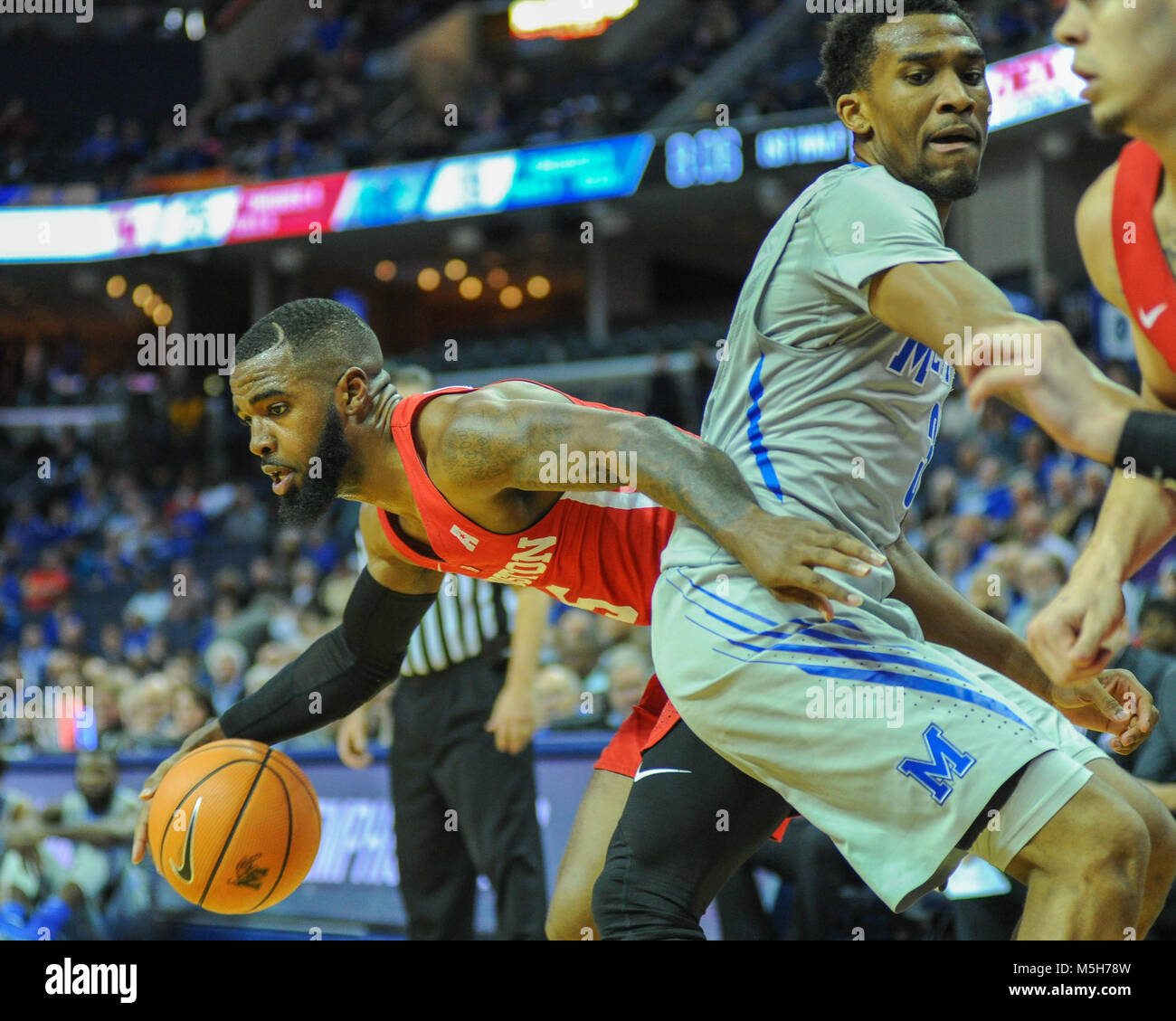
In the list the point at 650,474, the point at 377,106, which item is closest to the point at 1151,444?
the point at 650,474

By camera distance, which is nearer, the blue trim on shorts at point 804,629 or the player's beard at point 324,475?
the blue trim on shorts at point 804,629

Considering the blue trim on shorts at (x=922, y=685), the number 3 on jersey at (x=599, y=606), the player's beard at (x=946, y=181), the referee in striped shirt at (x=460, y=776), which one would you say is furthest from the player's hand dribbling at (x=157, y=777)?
the player's beard at (x=946, y=181)

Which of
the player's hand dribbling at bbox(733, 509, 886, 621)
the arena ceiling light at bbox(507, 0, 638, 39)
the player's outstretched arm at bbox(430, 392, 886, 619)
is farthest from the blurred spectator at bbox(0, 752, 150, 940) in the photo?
the arena ceiling light at bbox(507, 0, 638, 39)

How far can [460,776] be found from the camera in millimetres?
4648

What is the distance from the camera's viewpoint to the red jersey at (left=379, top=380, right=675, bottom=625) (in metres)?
2.84

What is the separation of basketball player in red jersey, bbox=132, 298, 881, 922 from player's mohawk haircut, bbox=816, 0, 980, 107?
779 mm

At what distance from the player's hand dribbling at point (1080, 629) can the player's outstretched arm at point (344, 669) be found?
1.61 meters

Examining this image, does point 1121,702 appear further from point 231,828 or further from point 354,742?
point 354,742

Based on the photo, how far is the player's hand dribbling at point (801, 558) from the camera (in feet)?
7.45

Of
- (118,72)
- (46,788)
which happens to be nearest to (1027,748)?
(46,788)

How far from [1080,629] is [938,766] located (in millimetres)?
324

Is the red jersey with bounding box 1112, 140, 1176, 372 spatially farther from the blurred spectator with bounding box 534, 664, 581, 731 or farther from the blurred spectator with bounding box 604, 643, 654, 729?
the blurred spectator with bounding box 534, 664, 581, 731

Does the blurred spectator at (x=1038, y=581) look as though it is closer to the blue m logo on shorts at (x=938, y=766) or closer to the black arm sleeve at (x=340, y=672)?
the black arm sleeve at (x=340, y=672)
